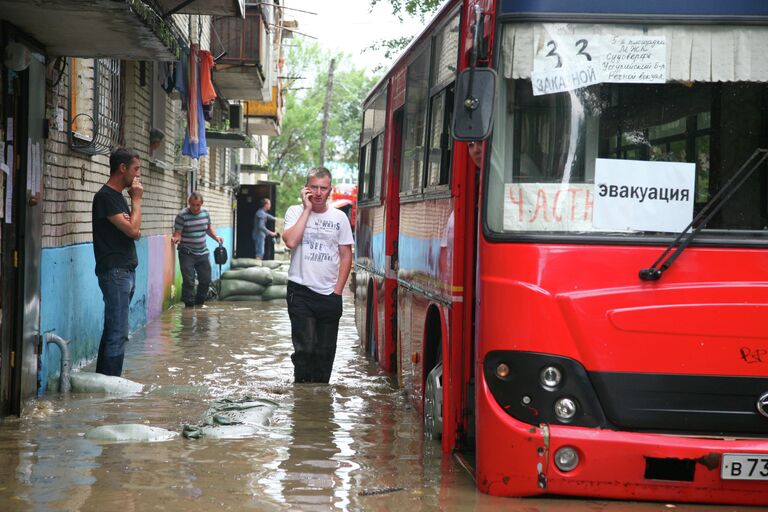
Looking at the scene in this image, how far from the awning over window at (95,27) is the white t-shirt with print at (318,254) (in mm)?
1805

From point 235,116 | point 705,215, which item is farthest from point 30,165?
point 235,116

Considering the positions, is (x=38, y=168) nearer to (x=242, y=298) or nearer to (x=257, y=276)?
(x=242, y=298)

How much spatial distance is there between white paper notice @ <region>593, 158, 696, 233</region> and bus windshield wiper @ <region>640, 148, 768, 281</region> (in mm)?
64

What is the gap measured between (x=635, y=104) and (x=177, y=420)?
4242 mm

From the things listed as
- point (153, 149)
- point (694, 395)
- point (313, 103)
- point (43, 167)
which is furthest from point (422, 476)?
point (313, 103)

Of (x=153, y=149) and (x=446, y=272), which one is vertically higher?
(x=153, y=149)

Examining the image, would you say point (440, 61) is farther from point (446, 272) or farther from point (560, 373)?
point (560, 373)

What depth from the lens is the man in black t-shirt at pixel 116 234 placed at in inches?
372

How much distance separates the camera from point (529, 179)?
→ 19.1ft

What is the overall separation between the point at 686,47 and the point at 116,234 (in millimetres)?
5256

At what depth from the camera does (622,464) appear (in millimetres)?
5613

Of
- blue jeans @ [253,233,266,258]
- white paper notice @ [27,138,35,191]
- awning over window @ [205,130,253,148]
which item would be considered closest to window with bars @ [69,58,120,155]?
white paper notice @ [27,138,35,191]

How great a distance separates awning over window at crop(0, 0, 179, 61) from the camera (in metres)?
8.15

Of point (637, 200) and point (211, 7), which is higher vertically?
point (211, 7)
